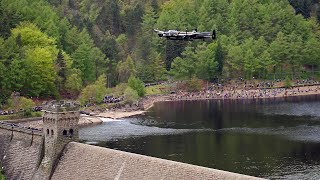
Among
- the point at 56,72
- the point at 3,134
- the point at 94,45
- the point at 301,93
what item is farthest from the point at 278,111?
the point at 3,134

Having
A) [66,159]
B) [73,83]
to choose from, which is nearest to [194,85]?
[73,83]

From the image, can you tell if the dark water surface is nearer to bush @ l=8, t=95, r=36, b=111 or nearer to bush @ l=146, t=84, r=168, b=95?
bush @ l=146, t=84, r=168, b=95

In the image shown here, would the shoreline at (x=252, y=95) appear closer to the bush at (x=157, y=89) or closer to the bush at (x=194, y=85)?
the bush at (x=157, y=89)

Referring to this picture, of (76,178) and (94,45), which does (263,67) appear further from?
(76,178)

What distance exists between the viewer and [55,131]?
212ft

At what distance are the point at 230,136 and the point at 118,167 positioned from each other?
59013mm

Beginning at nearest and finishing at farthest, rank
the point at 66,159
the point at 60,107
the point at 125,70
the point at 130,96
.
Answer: the point at 66,159 → the point at 60,107 → the point at 130,96 → the point at 125,70

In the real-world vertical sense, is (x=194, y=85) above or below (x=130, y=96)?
above

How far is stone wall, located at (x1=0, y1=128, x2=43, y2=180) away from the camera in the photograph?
67000 millimetres

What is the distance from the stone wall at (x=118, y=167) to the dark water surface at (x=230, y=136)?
3168cm

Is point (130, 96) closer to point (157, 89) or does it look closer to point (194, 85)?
point (157, 89)

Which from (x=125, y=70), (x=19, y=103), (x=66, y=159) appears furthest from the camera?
(x=125, y=70)

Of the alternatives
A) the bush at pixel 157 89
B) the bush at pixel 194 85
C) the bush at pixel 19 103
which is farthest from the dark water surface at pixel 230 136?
the bush at pixel 194 85

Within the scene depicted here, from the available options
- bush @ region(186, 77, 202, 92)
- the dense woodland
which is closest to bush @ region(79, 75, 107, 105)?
the dense woodland
